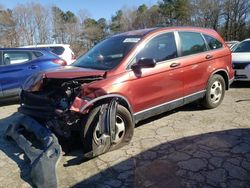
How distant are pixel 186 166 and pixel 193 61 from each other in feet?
7.80

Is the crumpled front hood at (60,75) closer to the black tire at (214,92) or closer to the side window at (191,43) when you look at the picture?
the side window at (191,43)

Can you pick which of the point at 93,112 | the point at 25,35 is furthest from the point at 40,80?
the point at 25,35

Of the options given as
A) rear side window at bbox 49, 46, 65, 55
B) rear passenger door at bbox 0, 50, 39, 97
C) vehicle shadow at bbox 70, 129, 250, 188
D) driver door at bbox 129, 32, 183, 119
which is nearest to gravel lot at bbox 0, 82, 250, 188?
vehicle shadow at bbox 70, 129, 250, 188

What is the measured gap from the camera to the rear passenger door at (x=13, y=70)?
7.46 metres

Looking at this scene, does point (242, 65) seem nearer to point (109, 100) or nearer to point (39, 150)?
point (109, 100)

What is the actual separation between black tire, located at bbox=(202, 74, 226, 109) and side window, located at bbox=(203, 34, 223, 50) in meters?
0.60

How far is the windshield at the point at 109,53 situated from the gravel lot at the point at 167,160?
4.22ft

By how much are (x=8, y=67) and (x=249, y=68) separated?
637 centimetres

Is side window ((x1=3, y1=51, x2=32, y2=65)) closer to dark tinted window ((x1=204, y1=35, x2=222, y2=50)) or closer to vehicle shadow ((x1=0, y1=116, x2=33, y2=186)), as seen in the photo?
vehicle shadow ((x1=0, y1=116, x2=33, y2=186))

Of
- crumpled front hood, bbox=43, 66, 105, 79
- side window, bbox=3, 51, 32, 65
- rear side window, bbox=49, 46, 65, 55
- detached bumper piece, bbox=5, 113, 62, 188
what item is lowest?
detached bumper piece, bbox=5, 113, 62, 188

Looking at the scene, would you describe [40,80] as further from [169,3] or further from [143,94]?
[169,3]

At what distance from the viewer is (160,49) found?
17.0 ft

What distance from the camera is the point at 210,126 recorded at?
17.2ft

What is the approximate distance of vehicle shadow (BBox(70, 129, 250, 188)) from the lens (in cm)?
351
